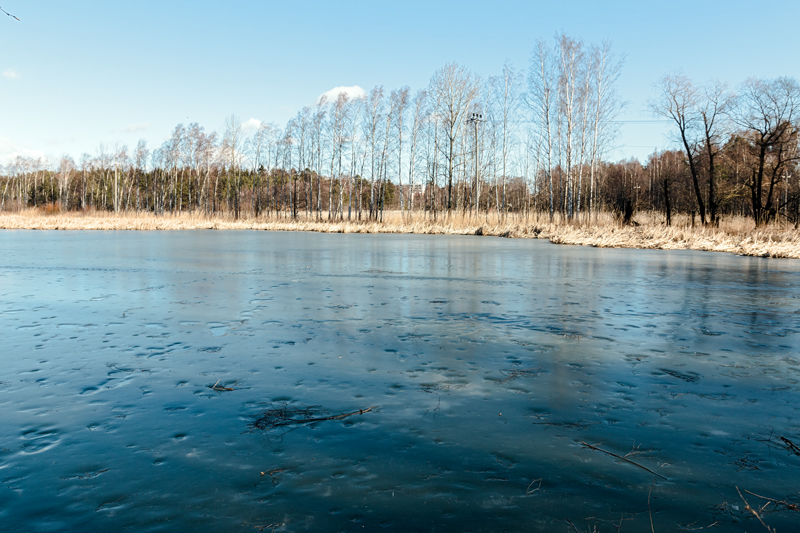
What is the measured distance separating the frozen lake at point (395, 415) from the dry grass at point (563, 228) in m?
12.6

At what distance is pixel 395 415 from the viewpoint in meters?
3.16

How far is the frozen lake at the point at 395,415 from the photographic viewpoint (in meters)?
2.18

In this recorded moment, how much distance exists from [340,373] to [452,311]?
282 centimetres

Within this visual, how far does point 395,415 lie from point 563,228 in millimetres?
22534

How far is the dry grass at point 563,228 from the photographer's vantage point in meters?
17.9

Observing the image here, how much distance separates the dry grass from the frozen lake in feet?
41.2

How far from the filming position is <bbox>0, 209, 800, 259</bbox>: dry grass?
705 inches

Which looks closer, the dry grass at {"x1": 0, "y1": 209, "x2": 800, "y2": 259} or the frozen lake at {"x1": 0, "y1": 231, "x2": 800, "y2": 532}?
the frozen lake at {"x1": 0, "y1": 231, "x2": 800, "y2": 532}

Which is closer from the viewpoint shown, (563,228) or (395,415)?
(395,415)

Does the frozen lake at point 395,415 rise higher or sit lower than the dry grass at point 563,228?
lower

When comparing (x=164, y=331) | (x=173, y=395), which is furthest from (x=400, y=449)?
(x=164, y=331)

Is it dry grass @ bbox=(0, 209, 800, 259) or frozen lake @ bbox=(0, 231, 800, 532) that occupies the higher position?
dry grass @ bbox=(0, 209, 800, 259)

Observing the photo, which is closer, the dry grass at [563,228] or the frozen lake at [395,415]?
the frozen lake at [395,415]

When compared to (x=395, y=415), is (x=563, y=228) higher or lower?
higher
